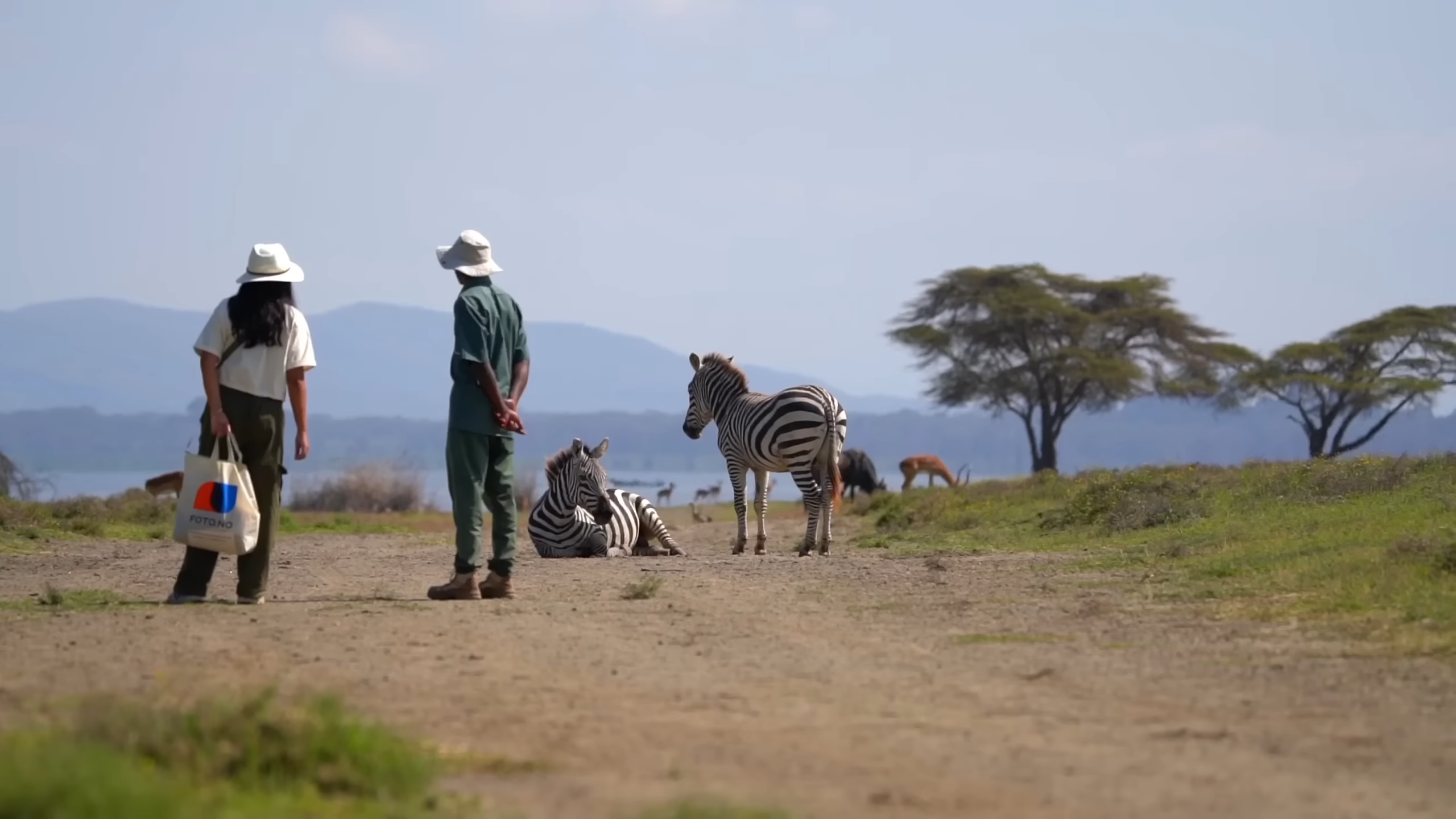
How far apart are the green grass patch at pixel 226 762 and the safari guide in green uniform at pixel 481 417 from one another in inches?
193

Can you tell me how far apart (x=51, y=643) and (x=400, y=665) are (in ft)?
6.48

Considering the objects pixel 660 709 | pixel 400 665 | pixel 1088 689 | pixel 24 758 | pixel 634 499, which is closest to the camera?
pixel 24 758

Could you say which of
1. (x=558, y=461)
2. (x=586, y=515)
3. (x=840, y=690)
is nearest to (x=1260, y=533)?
(x=586, y=515)

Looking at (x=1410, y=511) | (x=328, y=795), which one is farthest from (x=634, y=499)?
(x=328, y=795)

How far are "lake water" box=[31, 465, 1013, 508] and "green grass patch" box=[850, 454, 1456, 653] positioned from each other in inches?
447

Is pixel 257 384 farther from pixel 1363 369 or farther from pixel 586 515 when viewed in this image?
pixel 1363 369

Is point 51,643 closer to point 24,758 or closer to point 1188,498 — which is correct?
point 24,758

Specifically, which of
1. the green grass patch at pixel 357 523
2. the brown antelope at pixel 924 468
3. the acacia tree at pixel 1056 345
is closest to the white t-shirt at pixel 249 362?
the green grass patch at pixel 357 523

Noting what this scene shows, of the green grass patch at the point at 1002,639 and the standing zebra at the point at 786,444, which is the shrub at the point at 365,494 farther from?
the green grass patch at the point at 1002,639

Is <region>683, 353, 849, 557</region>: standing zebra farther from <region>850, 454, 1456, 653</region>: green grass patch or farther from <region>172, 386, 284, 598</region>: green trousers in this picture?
<region>172, 386, 284, 598</region>: green trousers

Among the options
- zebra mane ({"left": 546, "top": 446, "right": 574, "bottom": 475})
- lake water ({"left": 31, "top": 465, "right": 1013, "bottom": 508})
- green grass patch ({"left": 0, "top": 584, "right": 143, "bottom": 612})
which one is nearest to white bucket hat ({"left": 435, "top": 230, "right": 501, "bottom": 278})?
green grass patch ({"left": 0, "top": 584, "right": 143, "bottom": 612})

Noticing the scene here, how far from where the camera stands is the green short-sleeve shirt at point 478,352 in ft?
35.7

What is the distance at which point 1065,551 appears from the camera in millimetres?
15656

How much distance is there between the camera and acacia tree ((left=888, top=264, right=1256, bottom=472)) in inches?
2106
